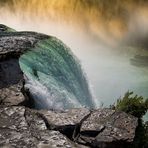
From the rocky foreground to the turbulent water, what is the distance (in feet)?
2.21

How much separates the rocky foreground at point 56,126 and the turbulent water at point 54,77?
0.67 meters

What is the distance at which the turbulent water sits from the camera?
25.6ft

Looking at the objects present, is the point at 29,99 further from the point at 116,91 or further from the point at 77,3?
the point at 77,3

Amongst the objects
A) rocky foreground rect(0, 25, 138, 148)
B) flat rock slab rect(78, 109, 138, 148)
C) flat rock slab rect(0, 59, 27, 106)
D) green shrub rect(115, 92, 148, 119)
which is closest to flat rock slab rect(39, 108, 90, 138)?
rocky foreground rect(0, 25, 138, 148)

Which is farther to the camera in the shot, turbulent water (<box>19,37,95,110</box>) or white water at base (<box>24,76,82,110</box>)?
turbulent water (<box>19,37,95,110</box>)

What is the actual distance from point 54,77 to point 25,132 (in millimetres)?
3940

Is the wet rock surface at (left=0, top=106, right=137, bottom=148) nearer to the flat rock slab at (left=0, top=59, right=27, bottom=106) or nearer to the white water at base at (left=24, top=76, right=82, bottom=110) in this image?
the flat rock slab at (left=0, top=59, right=27, bottom=106)

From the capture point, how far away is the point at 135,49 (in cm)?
2100

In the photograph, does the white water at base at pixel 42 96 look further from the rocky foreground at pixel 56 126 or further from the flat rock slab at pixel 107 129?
the flat rock slab at pixel 107 129

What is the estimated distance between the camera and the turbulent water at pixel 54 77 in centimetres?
780

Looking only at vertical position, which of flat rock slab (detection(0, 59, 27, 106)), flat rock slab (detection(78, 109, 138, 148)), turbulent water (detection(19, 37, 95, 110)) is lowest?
turbulent water (detection(19, 37, 95, 110))

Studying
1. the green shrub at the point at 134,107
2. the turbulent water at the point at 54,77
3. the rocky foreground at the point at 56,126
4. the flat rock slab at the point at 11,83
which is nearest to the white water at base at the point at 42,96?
the turbulent water at the point at 54,77

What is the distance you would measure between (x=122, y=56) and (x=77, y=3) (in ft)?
13.7

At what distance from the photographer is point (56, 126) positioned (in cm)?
597
